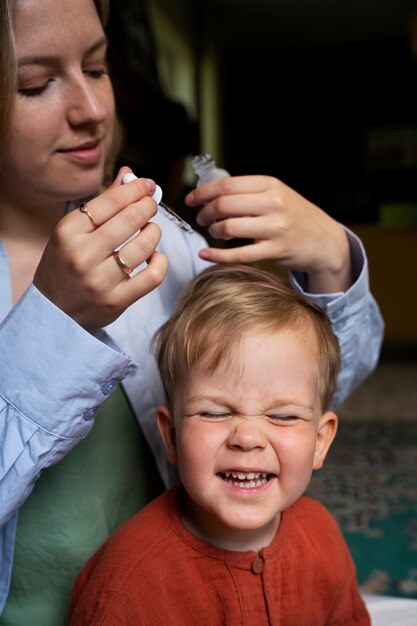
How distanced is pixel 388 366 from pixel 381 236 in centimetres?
108

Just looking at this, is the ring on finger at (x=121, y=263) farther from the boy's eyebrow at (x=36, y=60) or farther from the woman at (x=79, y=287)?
the boy's eyebrow at (x=36, y=60)

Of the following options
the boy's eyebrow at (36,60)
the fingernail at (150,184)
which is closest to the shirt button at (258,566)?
the fingernail at (150,184)

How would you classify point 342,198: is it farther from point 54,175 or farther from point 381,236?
point 54,175

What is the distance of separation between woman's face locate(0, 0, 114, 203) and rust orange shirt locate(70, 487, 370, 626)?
47 cm

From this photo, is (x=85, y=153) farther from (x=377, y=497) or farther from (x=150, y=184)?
(x=377, y=497)

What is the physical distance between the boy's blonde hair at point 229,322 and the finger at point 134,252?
16 cm

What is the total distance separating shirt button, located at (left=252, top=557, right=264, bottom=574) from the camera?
96 centimetres

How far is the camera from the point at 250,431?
0.91 meters

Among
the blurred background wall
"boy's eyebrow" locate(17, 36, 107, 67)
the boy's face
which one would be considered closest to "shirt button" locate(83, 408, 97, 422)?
the boy's face

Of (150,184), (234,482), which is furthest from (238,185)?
(234,482)

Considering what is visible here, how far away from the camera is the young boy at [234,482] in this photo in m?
0.92

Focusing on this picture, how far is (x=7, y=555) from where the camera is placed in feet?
3.45

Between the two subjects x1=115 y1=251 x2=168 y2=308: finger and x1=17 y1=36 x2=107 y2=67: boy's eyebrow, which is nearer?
x1=115 y1=251 x2=168 y2=308: finger

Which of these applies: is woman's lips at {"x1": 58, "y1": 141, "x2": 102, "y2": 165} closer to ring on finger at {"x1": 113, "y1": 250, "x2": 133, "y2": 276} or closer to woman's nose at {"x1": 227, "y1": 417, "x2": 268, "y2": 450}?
ring on finger at {"x1": 113, "y1": 250, "x2": 133, "y2": 276}
